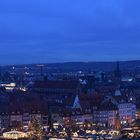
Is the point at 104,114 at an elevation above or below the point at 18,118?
above

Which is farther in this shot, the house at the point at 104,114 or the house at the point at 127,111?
the house at the point at 127,111

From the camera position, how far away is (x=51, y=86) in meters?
72.4

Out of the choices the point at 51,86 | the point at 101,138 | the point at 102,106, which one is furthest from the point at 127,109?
the point at 101,138

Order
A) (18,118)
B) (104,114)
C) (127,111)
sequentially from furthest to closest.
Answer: (127,111) → (104,114) → (18,118)

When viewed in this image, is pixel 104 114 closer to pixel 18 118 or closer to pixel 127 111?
pixel 127 111

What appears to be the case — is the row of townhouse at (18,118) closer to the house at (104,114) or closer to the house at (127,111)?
the house at (104,114)

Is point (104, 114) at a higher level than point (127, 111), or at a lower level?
lower

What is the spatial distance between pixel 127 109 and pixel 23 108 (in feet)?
36.9

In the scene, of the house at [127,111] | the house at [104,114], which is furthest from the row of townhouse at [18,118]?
the house at [127,111]

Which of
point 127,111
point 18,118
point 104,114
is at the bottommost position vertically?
point 18,118

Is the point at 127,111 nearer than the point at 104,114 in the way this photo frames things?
No

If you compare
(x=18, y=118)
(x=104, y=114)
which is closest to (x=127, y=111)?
(x=104, y=114)

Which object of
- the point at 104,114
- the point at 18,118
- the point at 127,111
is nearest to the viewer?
the point at 18,118

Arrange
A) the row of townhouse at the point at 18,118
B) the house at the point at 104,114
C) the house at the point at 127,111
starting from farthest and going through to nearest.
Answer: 1. the house at the point at 127,111
2. the house at the point at 104,114
3. the row of townhouse at the point at 18,118
